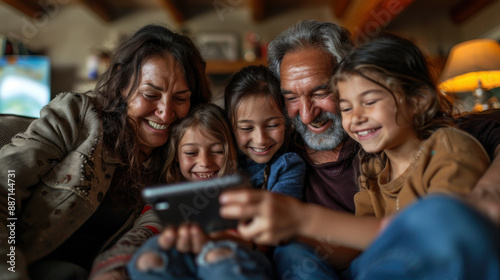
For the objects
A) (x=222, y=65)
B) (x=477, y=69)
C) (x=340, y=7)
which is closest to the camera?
(x=477, y=69)

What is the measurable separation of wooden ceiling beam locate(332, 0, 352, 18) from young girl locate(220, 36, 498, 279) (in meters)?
3.28

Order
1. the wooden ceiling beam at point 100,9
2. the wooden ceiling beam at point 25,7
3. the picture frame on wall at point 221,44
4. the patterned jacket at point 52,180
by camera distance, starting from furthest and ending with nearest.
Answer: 1. the picture frame on wall at point 221,44
2. the wooden ceiling beam at point 100,9
3. the wooden ceiling beam at point 25,7
4. the patterned jacket at point 52,180

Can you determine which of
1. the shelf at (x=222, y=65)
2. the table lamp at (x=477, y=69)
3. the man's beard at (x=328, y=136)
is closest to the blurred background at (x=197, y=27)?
the shelf at (x=222, y=65)

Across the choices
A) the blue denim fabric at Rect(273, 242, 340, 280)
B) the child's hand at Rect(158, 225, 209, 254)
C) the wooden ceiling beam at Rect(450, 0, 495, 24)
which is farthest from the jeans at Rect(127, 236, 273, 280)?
the wooden ceiling beam at Rect(450, 0, 495, 24)

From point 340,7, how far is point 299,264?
3.92 meters

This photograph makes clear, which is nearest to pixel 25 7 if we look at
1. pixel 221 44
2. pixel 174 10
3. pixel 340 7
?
pixel 174 10

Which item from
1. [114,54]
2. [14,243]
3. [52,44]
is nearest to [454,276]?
[14,243]

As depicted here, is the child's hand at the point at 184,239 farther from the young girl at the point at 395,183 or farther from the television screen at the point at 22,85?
the television screen at the point at 22,85

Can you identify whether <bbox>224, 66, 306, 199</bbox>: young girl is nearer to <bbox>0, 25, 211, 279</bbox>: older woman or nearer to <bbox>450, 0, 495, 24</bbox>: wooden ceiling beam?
<bbox>0, 25, 211, 279</bbox>: older woman

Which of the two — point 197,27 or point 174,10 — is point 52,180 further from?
point 197,27

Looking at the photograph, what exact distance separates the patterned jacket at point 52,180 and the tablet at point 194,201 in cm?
33

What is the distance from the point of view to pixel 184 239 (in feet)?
2.49

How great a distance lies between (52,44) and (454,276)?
5234mm

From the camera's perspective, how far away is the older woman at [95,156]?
3.48 ft
